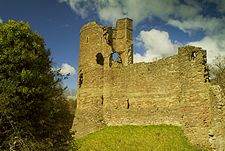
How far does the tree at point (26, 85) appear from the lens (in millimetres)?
19734

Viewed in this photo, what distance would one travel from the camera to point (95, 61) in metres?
35.6

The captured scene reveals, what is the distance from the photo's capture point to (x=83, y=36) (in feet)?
122

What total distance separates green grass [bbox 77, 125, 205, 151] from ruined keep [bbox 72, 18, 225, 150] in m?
0.74

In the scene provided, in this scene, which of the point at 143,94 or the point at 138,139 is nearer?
the point at 138,139

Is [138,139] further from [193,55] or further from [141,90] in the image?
[193,55]

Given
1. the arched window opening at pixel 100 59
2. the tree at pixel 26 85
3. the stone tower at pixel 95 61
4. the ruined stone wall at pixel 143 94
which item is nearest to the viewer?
the tree at pixel 26 85

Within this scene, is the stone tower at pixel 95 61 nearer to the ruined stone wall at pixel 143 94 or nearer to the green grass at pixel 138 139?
the ruined stone wall at pixel 143 94

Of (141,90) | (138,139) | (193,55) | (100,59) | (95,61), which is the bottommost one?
(138,139)

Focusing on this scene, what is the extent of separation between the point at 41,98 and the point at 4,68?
2.63 metres

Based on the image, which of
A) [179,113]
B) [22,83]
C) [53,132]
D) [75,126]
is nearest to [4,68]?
[22,83]

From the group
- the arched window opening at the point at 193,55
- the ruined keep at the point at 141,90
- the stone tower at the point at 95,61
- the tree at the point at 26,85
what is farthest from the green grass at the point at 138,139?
the tree at the point at 26,85

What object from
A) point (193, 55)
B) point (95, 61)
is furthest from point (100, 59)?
point (193, 55)

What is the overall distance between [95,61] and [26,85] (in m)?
15.2

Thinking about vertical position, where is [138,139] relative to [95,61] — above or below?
below
